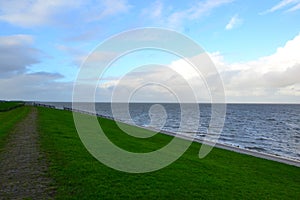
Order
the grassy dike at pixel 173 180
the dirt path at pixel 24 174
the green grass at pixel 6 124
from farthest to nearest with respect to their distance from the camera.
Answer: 1. the green grass at pixel 6 124
2. the grassy dike at pixel 173 180
3. the dirt path at pixel 24 174

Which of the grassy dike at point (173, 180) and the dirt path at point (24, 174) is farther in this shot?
the grassy dike at point (173, 180)

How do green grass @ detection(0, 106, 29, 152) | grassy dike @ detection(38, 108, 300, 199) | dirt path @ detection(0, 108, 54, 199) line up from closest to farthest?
dirt path @ detection(0, 108, 54, 199) < grassy dike @ detection(38, 108, 300, 199) < green grass @ detection(0, 106, 29, 152)

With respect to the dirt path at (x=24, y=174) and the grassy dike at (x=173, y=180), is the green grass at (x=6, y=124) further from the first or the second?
the grassy dike at (x=173, y=180)

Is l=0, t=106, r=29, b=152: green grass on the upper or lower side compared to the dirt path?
upper

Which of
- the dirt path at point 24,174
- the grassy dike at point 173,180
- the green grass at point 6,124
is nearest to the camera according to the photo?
the dirt path at point 24,174

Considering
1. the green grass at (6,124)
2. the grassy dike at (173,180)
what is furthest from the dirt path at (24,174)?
the green grass at (6,124)

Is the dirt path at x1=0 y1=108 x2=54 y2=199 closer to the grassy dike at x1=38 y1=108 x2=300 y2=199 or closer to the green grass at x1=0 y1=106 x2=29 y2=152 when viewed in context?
the grassy dike at x1=38 y1=108 x2=300 y2=199

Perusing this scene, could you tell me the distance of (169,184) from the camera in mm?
12055

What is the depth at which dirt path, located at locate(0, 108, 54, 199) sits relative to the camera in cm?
1011

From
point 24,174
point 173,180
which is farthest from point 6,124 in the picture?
point 173,180

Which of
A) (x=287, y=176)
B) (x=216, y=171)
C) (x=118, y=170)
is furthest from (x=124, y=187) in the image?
(x=287, y=176)

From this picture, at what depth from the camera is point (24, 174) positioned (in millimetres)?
12531

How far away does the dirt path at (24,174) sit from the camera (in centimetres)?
1011

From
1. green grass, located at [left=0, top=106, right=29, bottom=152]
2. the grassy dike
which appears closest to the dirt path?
the grassy dike
